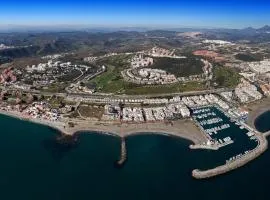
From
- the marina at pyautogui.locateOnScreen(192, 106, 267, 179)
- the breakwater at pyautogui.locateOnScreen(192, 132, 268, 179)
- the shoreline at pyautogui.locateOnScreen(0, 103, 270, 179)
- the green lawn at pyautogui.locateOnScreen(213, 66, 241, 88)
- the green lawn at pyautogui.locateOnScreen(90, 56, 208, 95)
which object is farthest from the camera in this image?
the green lawn at pyautogui.locateOnScreen(213, 66, 241, 88)

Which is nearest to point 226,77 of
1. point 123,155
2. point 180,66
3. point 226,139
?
point 180,66

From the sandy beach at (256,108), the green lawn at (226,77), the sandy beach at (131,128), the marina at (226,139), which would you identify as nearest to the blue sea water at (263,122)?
the sandy beach at (256,108)

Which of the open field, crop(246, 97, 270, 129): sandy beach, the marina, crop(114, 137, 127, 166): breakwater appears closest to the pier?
crop(114, 137, 127, 166): breakwater

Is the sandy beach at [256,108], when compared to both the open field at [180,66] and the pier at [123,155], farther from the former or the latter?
the open field at [180,66]

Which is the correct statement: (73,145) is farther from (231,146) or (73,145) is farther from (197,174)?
(231,146)

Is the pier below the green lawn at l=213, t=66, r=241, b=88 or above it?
below

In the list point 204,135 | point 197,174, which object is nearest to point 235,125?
point 204,135

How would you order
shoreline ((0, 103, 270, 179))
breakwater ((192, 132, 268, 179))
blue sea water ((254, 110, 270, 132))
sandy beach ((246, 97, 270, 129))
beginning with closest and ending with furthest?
breakwater ((192, 132, 268, 179))
shoreline ((0, 103, 270, 179))
blue sea water ((254, 110, 270, 132))
sandy beach ((246, 97, 270, 129))

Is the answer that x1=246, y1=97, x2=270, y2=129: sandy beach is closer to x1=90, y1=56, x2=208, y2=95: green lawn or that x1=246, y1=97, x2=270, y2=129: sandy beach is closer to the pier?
x1=90, y1=56, x2=208, y2=95: green lawn

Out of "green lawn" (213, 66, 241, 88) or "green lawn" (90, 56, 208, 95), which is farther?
"green lawn" (213, 66, 241, 88)
